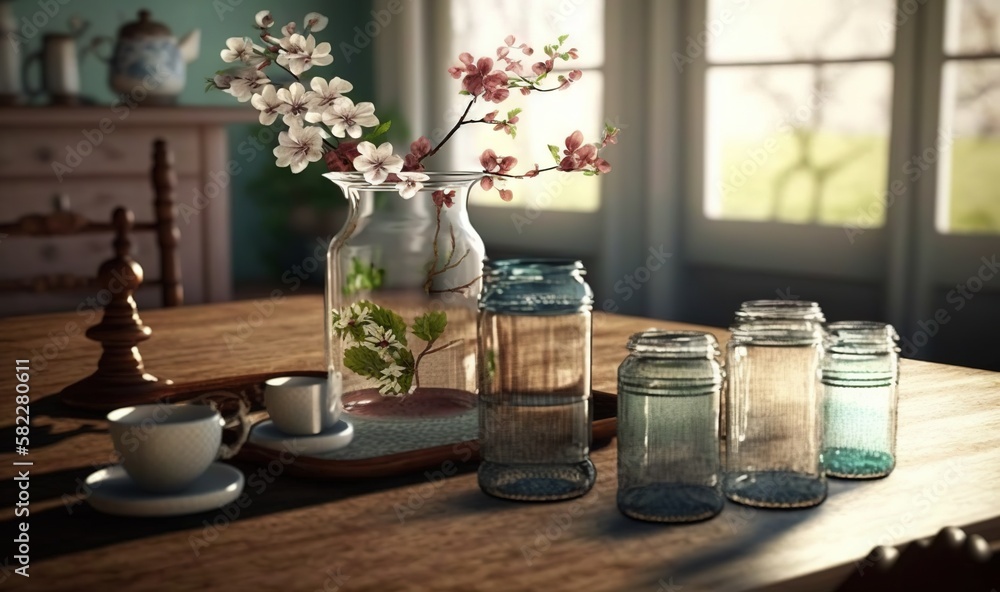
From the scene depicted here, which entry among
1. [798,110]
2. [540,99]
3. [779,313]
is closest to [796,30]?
[798,110]

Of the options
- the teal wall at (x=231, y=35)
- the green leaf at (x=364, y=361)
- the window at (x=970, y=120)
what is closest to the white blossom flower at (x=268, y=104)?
the green leaf at (x=364, y=361)

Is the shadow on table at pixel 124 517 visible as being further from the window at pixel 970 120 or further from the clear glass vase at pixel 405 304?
the window at pixel 970 120

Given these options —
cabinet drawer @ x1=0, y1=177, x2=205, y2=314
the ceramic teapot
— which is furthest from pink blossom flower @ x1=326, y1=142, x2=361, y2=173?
the ceramic teapot

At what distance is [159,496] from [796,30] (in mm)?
3026

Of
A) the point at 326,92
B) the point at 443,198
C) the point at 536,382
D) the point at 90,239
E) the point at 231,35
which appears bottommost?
the point at 90,239

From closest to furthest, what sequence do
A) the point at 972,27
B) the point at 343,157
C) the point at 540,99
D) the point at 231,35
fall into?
1. the point at 343,157
2. the point at 972,27
3. the point at 540,99
4. the point at 231,35

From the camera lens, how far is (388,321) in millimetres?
1224

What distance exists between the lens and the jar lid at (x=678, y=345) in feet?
3.15

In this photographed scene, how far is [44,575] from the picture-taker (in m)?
0.84

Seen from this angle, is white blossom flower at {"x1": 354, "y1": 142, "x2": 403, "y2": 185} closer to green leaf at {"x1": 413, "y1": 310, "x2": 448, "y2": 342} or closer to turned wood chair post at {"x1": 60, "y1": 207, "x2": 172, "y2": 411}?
green leaf at {"x1": 413, "y1": 310, "x2": 448, "y2": 342}

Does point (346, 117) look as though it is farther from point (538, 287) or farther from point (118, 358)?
point (118, 358)

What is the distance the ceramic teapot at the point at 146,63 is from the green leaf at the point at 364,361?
2859 mm

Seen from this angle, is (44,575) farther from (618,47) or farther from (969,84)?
(618,47)

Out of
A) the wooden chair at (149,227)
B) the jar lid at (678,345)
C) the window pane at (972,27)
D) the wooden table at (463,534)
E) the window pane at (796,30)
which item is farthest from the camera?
the window pane at (796,30)
